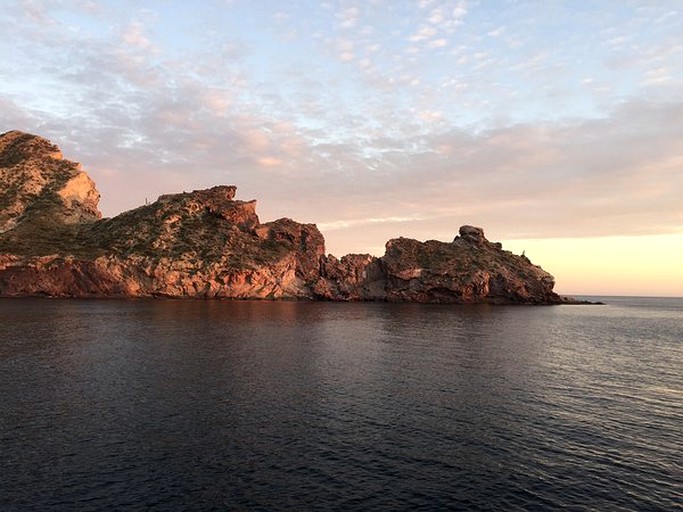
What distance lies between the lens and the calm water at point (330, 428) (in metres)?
24.1

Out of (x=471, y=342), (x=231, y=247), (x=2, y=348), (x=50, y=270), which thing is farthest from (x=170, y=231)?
(x=471, y=342)

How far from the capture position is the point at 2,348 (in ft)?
200

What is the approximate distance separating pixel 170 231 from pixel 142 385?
541ft

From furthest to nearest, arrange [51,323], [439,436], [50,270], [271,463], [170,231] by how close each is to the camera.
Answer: [170,231]
[50,270]
[51,323]
[439,436]
[271,463]

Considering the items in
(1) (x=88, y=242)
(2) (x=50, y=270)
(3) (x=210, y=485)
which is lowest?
(3) (x=210, y=485)

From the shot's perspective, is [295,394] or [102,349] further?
[102,349]

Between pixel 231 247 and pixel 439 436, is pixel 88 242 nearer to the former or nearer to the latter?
pixel 231 247

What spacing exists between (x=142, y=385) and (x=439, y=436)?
99.2 ft

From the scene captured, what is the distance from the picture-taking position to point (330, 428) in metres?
34.2

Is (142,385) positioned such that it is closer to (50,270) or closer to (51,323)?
(51,323)

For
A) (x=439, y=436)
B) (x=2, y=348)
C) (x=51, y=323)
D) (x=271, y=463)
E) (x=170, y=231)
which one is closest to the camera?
(x=271, y=463)

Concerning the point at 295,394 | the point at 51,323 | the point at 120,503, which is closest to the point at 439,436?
the point at 295,394

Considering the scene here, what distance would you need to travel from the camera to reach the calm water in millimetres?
24141

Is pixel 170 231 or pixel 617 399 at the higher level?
pixel 170 231
